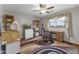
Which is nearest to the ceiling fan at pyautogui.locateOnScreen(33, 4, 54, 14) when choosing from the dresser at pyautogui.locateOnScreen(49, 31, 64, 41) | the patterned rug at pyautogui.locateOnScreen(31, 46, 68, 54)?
the dresser at pyautogui.locateOnScreen(49, 31, 64, 41)

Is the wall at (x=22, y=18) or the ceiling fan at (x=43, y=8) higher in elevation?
the ceiling fan at (x=43, y=8)

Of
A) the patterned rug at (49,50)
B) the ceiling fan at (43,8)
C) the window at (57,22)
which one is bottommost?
the patterned rug at (49,50)

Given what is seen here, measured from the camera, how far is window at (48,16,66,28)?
169 cm

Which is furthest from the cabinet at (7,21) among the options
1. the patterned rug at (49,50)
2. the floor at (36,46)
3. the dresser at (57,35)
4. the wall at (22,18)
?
the dresser at (57,35)

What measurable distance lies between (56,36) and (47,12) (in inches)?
15.4

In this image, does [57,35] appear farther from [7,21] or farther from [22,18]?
[7,21]

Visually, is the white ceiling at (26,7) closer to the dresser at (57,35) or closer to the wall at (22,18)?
the wall at (22,18)

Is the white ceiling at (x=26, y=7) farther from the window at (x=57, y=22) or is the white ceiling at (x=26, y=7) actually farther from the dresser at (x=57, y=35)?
the dresser at (x=57, y=35)

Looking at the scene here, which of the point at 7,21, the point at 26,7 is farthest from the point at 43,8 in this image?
the point at 7,21

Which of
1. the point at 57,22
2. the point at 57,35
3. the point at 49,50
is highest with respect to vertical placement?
the point at 57,22

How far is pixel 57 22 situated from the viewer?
1.72 meters

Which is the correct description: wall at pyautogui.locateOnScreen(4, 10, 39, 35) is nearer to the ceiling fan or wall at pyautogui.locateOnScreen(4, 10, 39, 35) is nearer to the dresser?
the ceiling fan

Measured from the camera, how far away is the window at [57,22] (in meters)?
1.69
